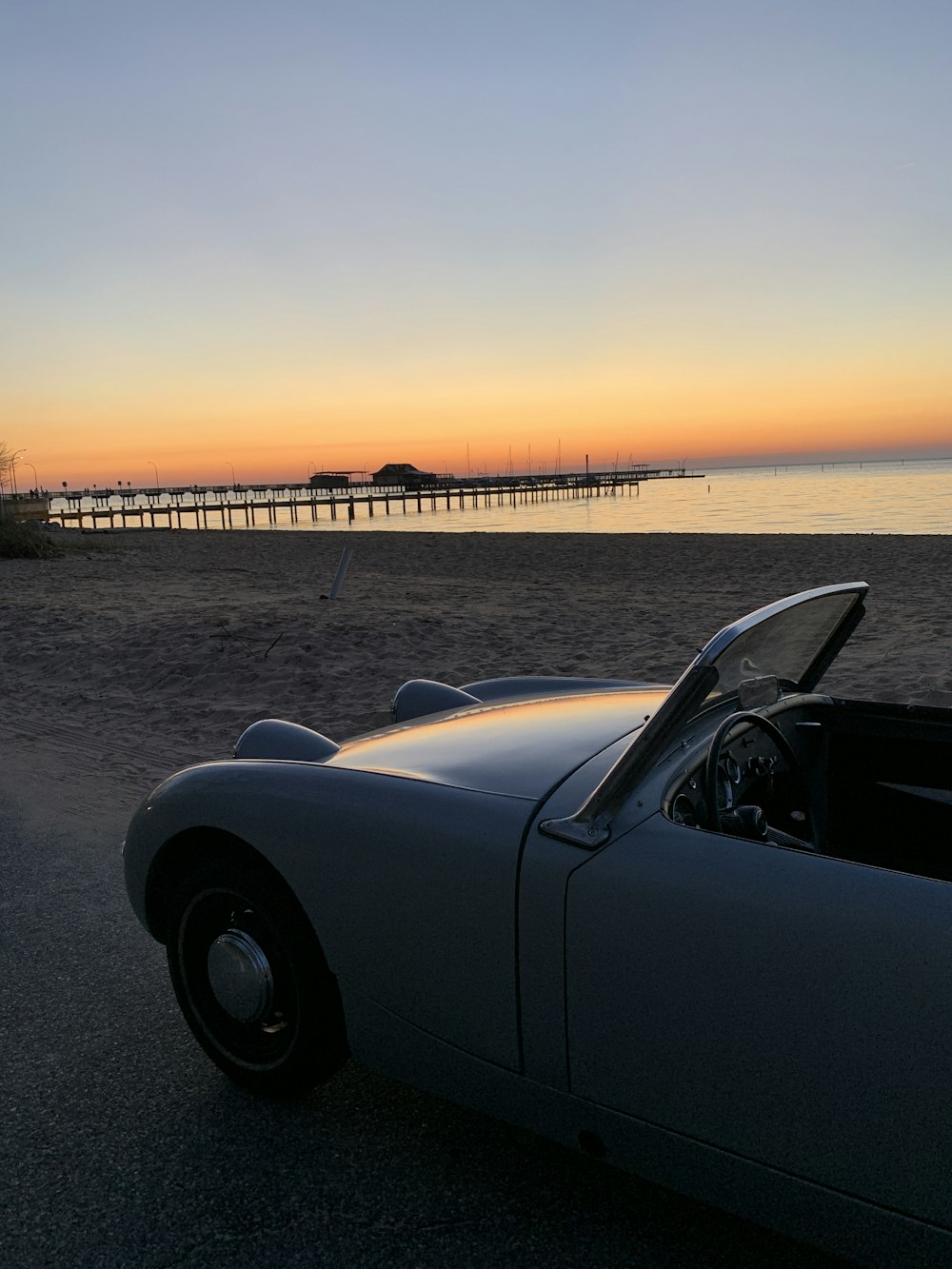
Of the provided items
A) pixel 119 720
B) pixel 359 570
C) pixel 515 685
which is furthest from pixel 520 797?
pixel 359 570

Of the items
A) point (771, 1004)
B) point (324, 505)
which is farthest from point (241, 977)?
point (324, 505)

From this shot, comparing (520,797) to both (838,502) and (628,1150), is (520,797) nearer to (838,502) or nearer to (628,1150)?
(628,1150)

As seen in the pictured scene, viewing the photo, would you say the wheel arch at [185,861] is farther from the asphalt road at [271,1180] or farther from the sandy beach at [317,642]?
the sandy beach at [317,642]

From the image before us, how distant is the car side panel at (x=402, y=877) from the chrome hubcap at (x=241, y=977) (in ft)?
0.79

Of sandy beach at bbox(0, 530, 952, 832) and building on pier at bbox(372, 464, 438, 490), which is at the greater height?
building on pier at bbox(372, 464, 438, 490)

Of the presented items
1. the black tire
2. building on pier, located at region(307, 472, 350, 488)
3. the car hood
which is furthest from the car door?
building on pier, located at region(307, 472, 350, 488)

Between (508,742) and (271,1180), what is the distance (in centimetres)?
123

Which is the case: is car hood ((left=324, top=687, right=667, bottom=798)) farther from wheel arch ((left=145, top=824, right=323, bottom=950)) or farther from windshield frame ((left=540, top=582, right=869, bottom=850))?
wheel arch ((left=145, top=824, right=323, bottom=950))

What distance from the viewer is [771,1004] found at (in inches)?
66.0

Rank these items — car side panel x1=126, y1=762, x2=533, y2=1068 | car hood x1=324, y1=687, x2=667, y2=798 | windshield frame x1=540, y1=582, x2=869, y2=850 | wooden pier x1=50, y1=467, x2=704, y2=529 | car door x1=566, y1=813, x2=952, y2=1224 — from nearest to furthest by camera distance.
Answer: car door x1=566, y1=813, x2=952, y2=1224, windshield frame x1=540, y1=582, x2=869, y2=850, car side panel x1=126, y1=762, x2=533, y2=1068, car hood x1=324, y1=687, x2=667, y2=798, wooden pier x1=50, y1=467, x2=704, y2=529

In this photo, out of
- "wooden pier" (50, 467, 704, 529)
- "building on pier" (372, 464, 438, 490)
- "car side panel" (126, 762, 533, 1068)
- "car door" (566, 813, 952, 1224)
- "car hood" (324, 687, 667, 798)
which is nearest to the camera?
"car door" (566, 813, 952, 1224)

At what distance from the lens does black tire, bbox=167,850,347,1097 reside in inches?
93.8

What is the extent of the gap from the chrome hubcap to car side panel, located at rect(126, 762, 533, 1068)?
0.79ft

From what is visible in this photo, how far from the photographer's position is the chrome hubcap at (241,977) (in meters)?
2.44
